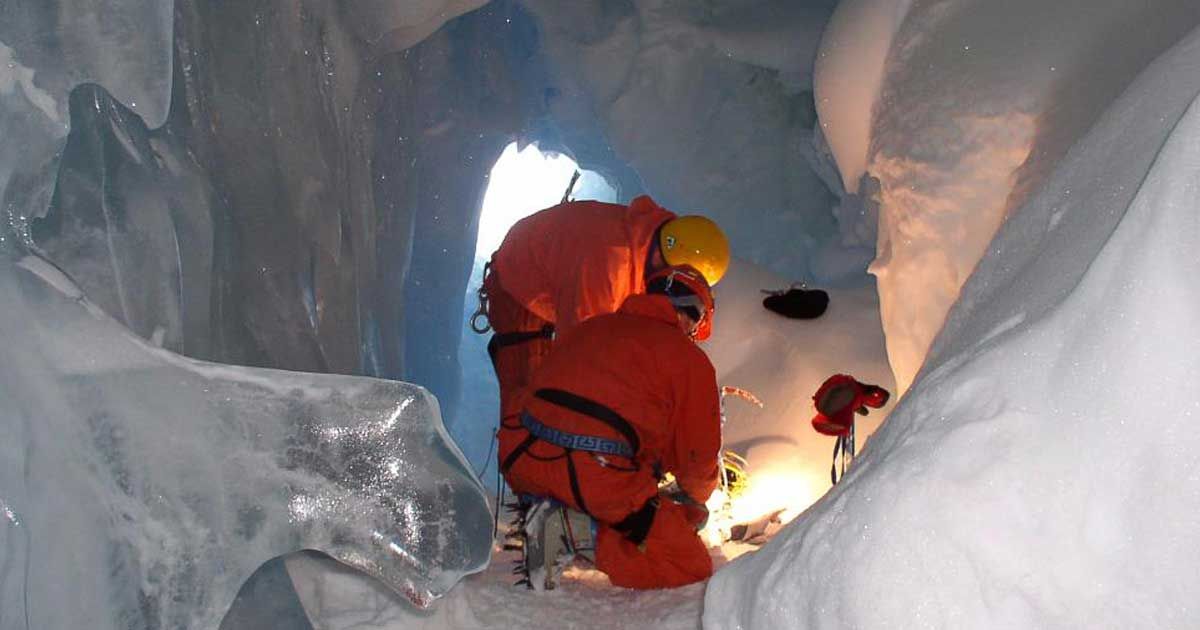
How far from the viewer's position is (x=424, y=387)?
2.70m

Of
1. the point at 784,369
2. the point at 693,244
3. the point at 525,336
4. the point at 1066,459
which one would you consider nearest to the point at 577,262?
the point at 693,244

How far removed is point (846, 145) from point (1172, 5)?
4.44 ft

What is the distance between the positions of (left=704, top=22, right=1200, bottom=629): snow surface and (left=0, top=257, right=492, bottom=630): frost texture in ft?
2.61

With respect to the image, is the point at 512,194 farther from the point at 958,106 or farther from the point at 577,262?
the point at 958,106

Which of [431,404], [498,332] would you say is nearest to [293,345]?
[431,404]

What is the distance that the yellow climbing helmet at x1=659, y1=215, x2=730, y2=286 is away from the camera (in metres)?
3.60

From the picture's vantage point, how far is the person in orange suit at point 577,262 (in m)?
3.66

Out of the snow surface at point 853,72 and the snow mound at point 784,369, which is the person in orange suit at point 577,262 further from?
the snow mound at point 784,369

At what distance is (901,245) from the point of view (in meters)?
3.24

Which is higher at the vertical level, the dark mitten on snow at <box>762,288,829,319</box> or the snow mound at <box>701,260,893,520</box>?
the dark mitten on snow at <box>762,288,829,319</box>

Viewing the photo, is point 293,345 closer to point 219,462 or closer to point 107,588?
point 219,462

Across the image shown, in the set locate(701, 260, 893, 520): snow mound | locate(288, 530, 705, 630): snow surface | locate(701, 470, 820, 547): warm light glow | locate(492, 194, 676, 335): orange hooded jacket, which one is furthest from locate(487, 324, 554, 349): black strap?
locate(288, 530, 705, 630): snow surface

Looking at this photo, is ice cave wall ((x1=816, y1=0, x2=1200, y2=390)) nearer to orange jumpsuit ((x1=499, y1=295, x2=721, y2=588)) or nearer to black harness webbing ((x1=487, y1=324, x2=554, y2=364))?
orange jumpsuit ((x1=499, y1=295, x2=721, y2=588))

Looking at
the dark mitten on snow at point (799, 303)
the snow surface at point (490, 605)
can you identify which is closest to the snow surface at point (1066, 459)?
the snow surface at point (490, 605)
